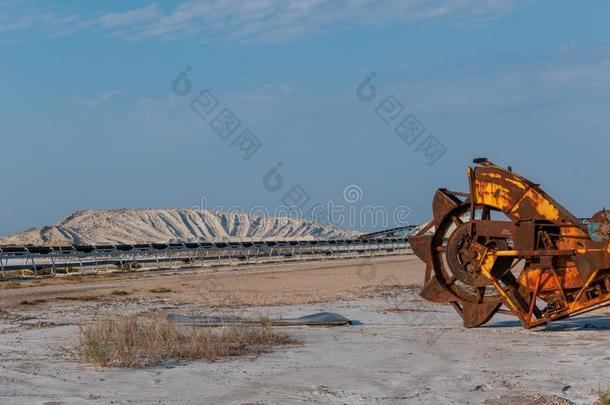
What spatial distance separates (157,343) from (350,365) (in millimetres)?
2813

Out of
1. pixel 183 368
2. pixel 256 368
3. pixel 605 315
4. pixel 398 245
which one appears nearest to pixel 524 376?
pixel 256 368

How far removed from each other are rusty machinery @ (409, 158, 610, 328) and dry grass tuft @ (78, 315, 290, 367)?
13.2ft

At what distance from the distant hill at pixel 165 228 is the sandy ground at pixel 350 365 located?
8900cm

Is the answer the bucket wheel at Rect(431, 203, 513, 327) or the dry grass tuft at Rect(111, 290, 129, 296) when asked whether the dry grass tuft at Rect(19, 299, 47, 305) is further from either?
the bucket wheel at Rect(431, 203, 513, 327)

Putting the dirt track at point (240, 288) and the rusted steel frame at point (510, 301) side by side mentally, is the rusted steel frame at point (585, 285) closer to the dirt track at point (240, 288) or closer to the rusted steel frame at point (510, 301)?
the rusted steel frame at point (510, 301)

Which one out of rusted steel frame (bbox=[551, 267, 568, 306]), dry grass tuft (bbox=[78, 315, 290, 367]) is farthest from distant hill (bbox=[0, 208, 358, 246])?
rusted steel frame (bbox=[551, 267, 568, 306])

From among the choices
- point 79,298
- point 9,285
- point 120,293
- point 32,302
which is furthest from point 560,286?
point 9,285

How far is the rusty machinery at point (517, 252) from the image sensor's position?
14.8m

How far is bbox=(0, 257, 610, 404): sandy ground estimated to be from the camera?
10195 mm

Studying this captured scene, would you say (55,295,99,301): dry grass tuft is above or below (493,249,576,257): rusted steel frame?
below

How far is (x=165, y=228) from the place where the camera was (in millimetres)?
141500

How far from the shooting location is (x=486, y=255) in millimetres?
15930

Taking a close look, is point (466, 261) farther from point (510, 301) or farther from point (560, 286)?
point (560, 286)

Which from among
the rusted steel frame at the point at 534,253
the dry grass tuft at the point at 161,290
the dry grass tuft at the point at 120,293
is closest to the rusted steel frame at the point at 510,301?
the rusted steel frame at the point at 534,253
